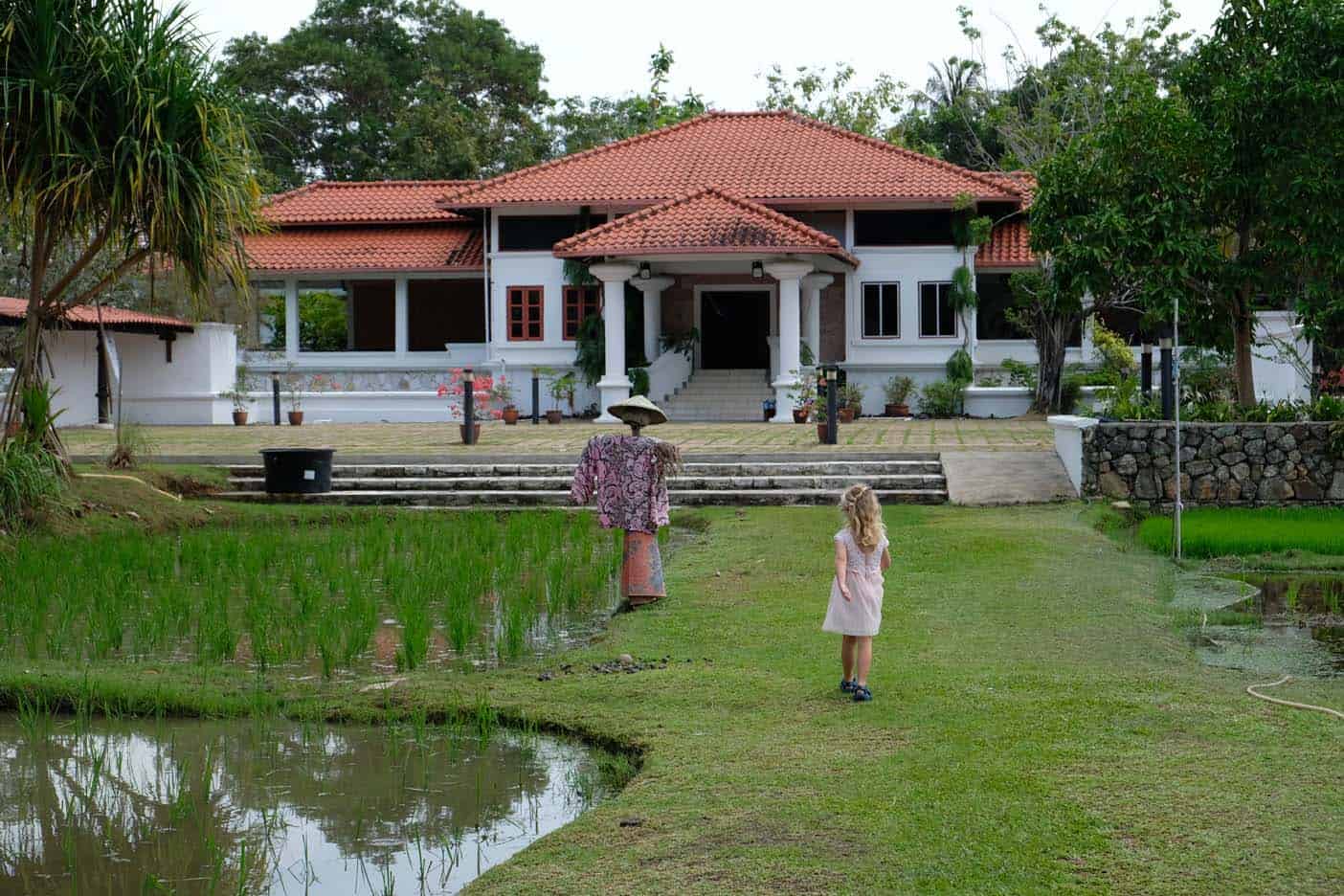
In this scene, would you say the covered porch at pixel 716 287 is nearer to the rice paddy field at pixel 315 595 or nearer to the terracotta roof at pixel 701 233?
the terracotta roof at pixel 701 233

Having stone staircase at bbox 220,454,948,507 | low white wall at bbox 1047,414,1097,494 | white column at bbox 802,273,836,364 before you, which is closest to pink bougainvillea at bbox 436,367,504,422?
white column at bbox 802,273,836,364

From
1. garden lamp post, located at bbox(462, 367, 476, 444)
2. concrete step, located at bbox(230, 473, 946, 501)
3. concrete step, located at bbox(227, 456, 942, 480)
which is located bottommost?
concrete step, located at bbox(230, 473, 946, 501)

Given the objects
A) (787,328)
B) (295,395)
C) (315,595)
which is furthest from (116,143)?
(295,395)

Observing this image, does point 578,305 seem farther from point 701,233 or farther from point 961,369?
point 961,369

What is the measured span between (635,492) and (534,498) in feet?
22.3

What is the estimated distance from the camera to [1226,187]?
629 inches

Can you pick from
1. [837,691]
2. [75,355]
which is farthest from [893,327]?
[837,691]

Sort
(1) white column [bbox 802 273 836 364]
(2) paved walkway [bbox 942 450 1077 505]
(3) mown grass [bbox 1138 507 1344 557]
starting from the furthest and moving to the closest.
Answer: (1) white column [bbox 802 273 836 364] → (2) paved walkway [bbox 942 450 1077 505] → (3) mown grass [bbox 1138 507 1344 557]

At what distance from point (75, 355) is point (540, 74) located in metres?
24.1

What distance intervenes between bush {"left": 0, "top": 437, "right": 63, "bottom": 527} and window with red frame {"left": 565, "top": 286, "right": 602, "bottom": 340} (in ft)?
55.2

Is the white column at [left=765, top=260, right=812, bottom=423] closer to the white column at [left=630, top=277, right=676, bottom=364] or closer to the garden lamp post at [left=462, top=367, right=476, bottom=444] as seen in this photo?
the white column at [left=630, top=277, right=676, bottom=364]

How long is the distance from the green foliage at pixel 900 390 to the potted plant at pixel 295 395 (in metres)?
11.5

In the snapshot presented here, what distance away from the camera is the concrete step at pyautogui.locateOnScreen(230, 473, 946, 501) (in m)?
16.5

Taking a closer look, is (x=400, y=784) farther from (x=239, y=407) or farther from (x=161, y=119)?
(x=239, y=407)
